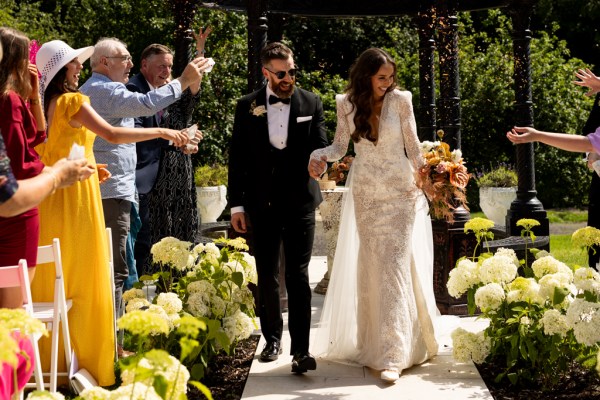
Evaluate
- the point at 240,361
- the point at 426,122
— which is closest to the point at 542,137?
the point at 240,361

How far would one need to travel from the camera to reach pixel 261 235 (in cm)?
595

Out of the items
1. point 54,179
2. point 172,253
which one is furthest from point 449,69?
point 54,179

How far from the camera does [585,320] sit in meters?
4.83

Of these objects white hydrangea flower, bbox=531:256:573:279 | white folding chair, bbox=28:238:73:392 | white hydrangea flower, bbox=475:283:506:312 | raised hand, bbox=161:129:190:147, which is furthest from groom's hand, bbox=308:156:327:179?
white folding chair, bbox=28:238:73:392

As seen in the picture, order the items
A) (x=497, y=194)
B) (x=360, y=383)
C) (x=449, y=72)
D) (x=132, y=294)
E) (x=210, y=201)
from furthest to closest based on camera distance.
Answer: (x=210, y=201), (x=497, y=194), (x=449, y=72), (x=132, y=294), (x=360, y=383)

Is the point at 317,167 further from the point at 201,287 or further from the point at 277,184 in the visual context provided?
the point at 201,287

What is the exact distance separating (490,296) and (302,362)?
1.20 m

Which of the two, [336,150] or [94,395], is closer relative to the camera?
[94,395]

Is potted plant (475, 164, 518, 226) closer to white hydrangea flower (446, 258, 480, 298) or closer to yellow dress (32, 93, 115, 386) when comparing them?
white hydrangea flower (446, 258, 480, 298)

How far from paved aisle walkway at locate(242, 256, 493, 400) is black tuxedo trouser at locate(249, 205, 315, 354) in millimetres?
229

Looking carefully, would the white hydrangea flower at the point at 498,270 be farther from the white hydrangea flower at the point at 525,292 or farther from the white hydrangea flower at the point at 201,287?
the white hydrangea flower at the point at 201,287

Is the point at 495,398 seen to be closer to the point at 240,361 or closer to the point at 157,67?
the point at 240,361

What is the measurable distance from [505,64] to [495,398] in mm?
14687

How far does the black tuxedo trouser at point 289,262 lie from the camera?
19.1 ft
